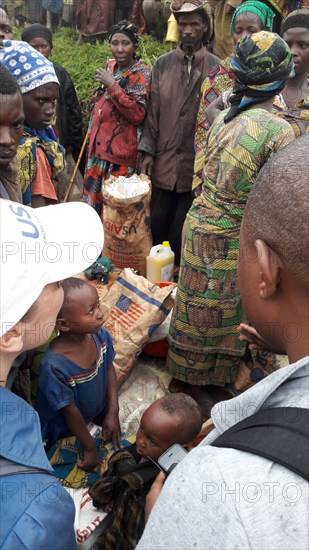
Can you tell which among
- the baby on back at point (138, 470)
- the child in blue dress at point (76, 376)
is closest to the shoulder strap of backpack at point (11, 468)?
the baby on back at point (138, 470)

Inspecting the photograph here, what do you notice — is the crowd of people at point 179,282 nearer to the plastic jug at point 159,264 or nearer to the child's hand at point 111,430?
the child's hand at point 111,430

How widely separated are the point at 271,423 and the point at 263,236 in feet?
1.34

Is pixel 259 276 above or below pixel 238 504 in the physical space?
above

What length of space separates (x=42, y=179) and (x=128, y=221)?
1311mm

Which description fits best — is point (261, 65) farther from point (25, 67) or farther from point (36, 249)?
point (36, 249)

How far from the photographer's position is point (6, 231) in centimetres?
113

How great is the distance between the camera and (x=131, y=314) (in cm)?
297

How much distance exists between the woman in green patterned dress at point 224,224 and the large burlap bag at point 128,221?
1.07 meters

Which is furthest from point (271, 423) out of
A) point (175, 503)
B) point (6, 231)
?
point (6, 231)

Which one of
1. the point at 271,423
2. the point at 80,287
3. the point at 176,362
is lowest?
the point at 176,362

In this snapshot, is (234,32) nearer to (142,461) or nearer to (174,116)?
(174,116)

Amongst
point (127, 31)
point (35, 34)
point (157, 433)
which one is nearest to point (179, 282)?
point (157, 433)

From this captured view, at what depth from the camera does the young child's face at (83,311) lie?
6.97 feet

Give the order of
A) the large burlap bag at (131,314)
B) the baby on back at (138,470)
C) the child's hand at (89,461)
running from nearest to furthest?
the baby on back at (138,470), the child's hand at (89,461), the large burlap bag at (131,314)
